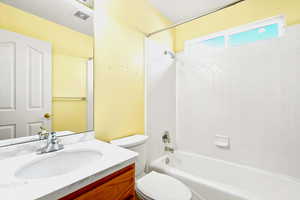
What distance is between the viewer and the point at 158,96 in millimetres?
1858

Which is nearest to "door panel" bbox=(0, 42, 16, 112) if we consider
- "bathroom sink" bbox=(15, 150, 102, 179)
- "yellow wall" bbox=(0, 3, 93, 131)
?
"yellow wall" bbox=(0, 3, 93, 131)

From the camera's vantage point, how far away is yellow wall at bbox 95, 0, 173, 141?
49.0 inches

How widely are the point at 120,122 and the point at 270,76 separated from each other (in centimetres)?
171

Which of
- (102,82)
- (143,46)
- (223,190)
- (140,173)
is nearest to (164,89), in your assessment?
(143,46)

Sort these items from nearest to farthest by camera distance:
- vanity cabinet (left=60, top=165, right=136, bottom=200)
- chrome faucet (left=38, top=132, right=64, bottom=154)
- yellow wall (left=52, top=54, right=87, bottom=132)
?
vanity cabinet (left=60, top=165, right=136, bottom=200)
chrome faucet (left=38, top=132, right=64, bottom=154)
yellow wall (left=52, top=54, right=87, bottom=132)

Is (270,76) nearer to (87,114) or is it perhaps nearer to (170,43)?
(170,43)

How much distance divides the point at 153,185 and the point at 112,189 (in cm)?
62

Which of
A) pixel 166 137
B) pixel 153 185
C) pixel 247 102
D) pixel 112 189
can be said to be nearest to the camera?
pixel 112 189

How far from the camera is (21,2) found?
0.87m

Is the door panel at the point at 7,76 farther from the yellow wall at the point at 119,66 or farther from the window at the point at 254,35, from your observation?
the window at the point at 254,35

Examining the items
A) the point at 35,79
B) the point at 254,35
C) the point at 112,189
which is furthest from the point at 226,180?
the point at 35,79

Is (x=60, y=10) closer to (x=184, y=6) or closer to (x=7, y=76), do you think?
(x=7, y=76)

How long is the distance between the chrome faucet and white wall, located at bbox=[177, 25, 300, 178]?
169 centimetres

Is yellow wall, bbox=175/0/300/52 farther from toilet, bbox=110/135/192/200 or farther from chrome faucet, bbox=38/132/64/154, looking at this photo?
chrome faucet, bbox=38/132/64/154
